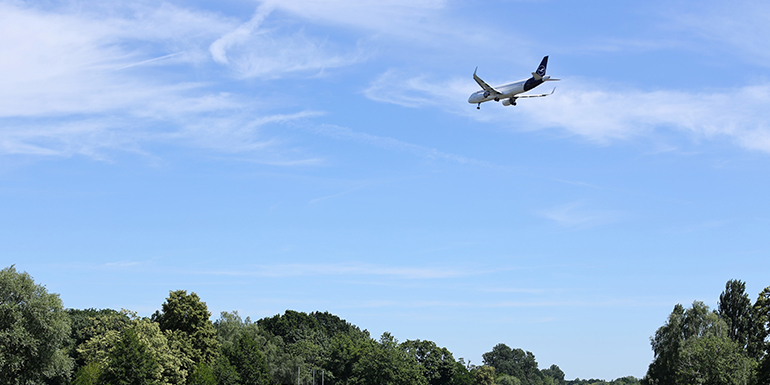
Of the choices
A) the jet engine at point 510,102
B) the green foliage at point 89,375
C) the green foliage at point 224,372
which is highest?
the jet engine at point 510,102

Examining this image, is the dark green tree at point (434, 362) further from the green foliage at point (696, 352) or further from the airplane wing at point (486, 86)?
the airplane wing at point (486, 86)

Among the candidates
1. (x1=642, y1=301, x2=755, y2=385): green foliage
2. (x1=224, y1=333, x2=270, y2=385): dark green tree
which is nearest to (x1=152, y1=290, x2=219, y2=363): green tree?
(x1=224, y1=333, x2=270, y2=385): dark green tree

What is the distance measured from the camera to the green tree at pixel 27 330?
60.6m

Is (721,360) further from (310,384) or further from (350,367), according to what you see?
(310,384)

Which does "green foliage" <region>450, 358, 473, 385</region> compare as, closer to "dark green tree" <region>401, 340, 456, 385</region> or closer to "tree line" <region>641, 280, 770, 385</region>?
"dark green tree" <region>401, 340, 456, 385</region>

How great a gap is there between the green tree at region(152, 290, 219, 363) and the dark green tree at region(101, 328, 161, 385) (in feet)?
48.5

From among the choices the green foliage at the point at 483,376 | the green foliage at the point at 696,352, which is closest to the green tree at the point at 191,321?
the green foliage at the point at 696,352

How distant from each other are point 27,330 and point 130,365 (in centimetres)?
937

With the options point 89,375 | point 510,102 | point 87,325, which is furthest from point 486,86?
point 87,325

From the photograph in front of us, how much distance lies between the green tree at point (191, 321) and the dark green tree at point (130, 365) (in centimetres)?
1480

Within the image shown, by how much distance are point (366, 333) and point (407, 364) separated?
6603cm

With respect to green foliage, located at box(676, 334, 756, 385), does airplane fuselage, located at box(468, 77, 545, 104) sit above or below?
above

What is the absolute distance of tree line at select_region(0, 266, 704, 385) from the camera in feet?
204

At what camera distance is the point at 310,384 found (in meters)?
123
